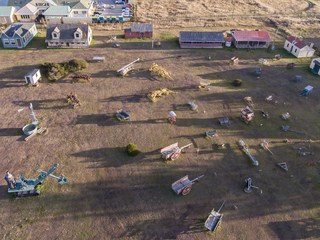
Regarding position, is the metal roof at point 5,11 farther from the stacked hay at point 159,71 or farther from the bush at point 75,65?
the stacked hay at point 159,71

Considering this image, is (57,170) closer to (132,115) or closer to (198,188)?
(132,115)

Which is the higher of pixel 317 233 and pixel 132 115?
pixel 132 115

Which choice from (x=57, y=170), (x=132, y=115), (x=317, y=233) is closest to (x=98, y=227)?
(x=57, y=170)

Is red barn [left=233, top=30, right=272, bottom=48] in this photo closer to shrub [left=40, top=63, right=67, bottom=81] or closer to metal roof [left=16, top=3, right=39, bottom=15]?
shrub [left=40, top=63, right=67, bottom=81]

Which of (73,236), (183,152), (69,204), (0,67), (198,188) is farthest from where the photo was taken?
(0,67)

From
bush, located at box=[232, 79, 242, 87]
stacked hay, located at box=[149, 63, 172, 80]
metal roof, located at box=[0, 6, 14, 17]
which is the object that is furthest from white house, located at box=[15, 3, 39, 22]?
bush, located at box=[232, 79, 242, 87]
